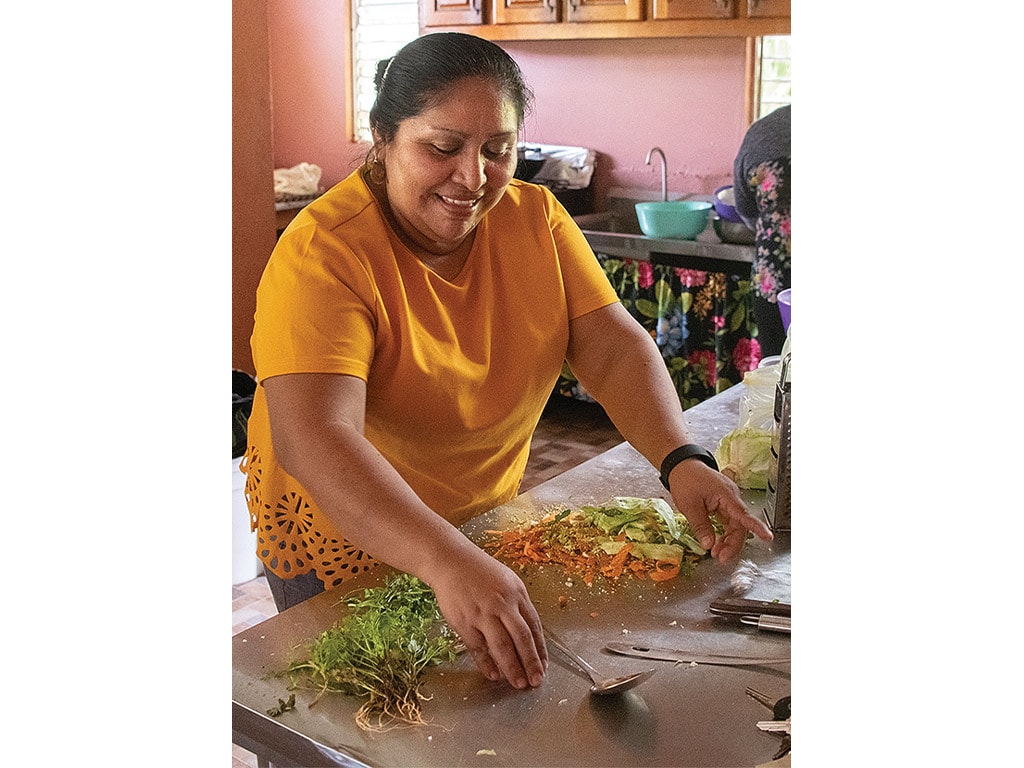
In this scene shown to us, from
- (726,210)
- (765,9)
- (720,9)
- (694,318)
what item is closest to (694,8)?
(720,9)

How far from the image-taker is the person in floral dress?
2.16 metres

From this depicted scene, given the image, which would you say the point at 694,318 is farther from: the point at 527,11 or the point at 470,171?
the point at 470,171

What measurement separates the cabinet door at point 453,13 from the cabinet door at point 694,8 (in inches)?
30.7

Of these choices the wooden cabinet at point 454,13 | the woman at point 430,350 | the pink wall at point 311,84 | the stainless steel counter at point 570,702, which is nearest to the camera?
the stainless steel counter at point 570,702

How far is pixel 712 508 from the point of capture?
3.66 feet

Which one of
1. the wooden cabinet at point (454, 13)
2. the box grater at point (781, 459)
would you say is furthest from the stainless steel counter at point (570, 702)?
the wooden cabinet at point (454, 13)

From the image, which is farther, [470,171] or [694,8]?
[694,8]

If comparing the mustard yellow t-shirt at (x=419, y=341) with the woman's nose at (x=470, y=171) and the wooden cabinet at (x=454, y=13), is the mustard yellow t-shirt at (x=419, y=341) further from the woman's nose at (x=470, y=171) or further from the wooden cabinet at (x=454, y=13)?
the wooden cabinet at (x=454, y=13)

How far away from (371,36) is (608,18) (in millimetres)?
1416

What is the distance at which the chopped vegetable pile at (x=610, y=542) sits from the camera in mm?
1056

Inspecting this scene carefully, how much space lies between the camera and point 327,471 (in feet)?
3.24

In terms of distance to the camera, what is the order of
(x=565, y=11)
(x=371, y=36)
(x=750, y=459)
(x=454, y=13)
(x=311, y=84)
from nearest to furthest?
(x=750, y=459) < (x=565, y=11) < (x=454, y=13) < (x=371, y=36) < (x=311, y=84)

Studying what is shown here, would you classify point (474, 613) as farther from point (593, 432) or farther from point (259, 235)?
point (593, 432)
